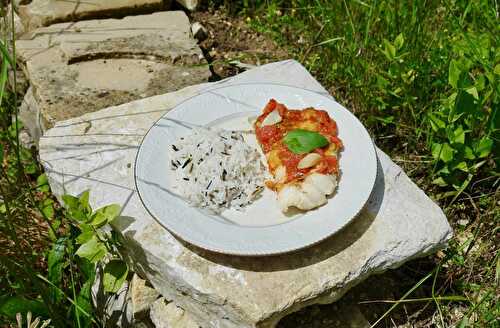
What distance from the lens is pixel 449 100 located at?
2682mm

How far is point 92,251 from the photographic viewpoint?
7.07 feet

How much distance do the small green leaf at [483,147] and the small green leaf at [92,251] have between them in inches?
66.5

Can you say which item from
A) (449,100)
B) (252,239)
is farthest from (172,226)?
(449,100)

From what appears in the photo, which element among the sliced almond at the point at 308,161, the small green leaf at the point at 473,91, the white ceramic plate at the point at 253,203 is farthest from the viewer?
the small green leaf at the point at 473,91

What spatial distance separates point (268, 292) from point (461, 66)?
53.0 inches

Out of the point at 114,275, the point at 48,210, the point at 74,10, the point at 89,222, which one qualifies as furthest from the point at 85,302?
the point at 74,10

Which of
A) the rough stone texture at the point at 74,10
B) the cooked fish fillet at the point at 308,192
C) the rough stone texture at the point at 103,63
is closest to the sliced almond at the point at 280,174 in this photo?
the cooked fish fillet at the point at 308,192

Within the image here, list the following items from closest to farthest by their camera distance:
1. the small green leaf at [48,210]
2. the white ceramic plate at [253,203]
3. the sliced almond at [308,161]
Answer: the white ceramic plate at [253,203], the sliced almond at [308,161], the small green leaf at [48,210]

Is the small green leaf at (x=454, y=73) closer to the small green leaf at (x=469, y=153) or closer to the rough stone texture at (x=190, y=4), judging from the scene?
the small green leaf at (x=469, y=153)

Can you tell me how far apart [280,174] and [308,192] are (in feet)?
0.55

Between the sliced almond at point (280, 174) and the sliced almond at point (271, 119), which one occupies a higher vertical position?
the sliced almond at point (271, 119)

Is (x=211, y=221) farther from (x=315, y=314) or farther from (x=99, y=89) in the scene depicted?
(x=99, y=89)

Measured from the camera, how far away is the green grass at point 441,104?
261cm

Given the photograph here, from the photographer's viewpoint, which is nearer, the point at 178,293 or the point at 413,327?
the point at 178,293
